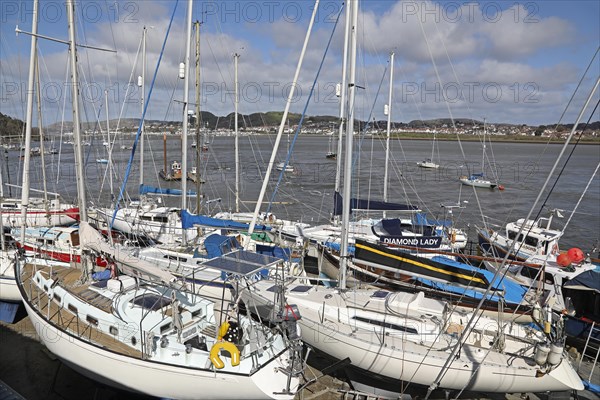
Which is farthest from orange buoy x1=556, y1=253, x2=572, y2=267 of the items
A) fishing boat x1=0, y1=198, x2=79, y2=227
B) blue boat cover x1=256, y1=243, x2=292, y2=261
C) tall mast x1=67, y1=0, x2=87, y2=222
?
fishing boat x1=0, y1=198, x2=79, y2=227

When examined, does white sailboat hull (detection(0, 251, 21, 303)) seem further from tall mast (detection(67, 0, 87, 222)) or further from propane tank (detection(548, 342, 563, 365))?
propane tank (detection(548, 342, 563, 365))

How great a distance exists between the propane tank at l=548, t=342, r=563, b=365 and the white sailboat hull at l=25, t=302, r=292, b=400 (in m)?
6.07

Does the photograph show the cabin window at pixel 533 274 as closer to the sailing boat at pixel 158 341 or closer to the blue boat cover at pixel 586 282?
the blue boat cover at pixel 586 282

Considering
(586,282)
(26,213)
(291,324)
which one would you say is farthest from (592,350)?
(26,213)

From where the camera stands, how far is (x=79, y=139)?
499 inches

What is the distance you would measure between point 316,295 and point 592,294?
946 centimetres

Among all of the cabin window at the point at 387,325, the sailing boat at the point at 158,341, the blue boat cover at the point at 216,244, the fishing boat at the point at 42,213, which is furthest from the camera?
the fishing boat at the point at 42,213

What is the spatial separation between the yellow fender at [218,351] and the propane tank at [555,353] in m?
7.04

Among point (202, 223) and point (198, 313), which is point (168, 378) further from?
point (202, 223)

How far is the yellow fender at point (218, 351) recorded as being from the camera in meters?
8.27

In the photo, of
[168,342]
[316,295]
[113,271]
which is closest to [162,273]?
[168,342]

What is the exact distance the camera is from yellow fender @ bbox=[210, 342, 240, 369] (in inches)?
326

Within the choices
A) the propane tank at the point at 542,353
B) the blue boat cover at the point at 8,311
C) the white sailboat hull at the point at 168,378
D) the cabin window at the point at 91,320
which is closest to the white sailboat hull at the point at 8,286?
the blue boat cover at the point at 8,311

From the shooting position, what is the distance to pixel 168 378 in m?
8.52
